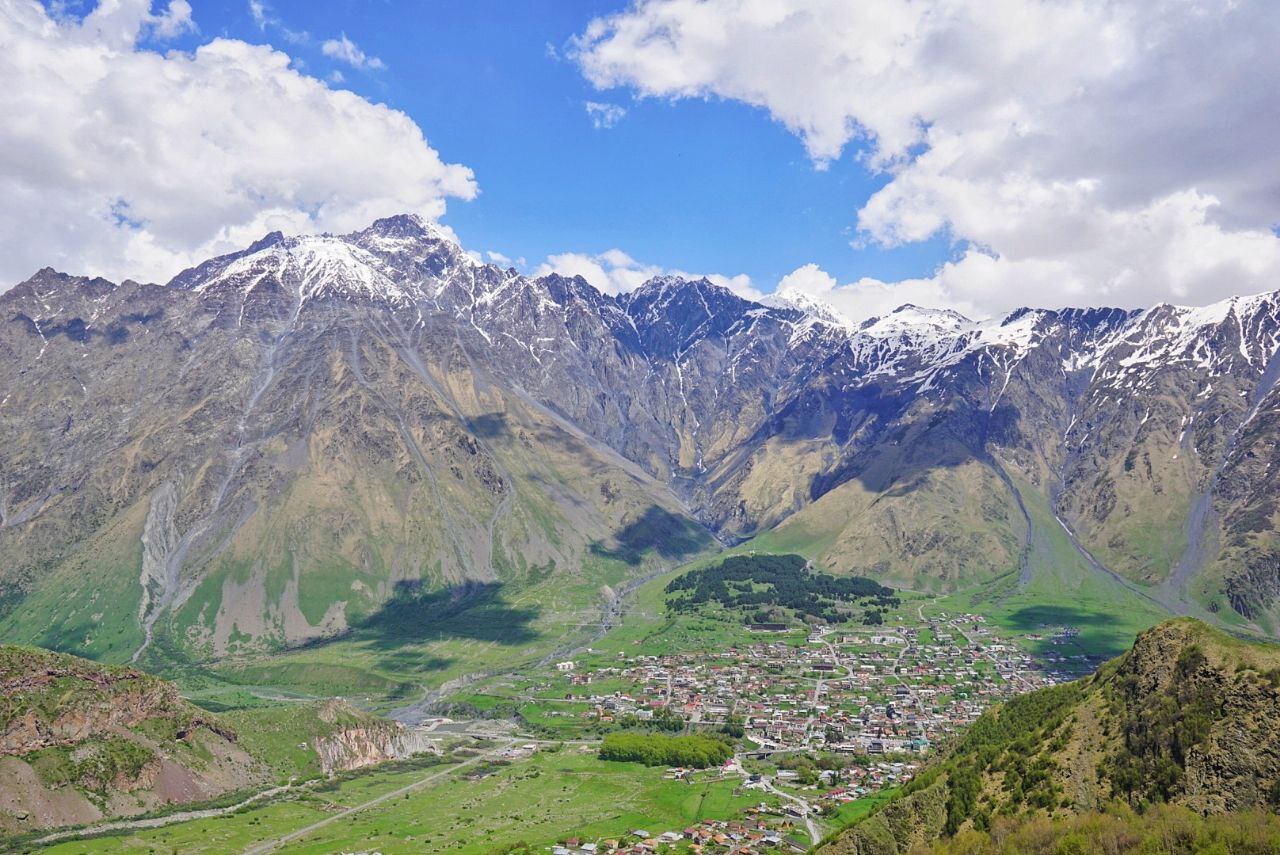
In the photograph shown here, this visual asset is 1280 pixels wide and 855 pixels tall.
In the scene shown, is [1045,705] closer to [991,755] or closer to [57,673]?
[991,755]

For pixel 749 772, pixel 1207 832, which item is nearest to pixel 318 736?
pixel 749 772

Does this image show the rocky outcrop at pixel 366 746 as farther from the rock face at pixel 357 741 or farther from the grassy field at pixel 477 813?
the grassy field at pixel 477 813

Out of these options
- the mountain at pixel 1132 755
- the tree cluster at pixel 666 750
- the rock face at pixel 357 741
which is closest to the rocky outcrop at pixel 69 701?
the rock face at pixel 357 741

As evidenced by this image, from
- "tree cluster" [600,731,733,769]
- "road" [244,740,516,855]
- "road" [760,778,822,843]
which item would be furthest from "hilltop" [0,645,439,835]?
"road" [760,778,822,843]

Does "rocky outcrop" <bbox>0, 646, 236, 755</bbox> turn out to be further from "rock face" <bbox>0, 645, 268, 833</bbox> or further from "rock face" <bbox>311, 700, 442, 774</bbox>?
"rock face" <bbox>311, 700, 442, 774</bbox>

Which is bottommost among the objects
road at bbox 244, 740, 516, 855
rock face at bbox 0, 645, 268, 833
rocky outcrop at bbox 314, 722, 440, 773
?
road at bbox 244, 740, 516, 855

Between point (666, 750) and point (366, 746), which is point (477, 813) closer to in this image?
point (666, 750)
